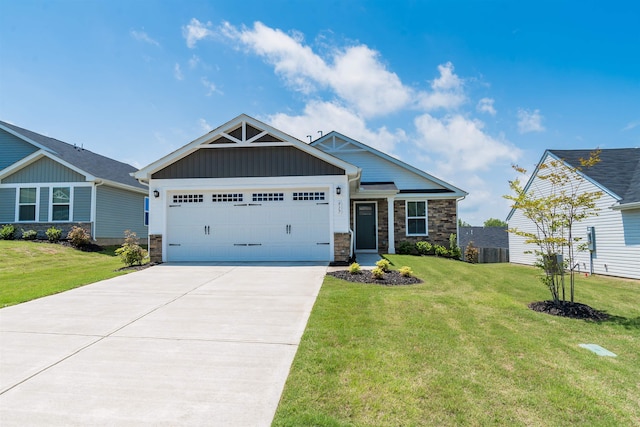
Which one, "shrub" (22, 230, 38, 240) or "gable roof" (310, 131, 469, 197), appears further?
"gable roof" (310, 131, 469, 197)

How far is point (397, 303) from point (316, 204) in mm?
5849

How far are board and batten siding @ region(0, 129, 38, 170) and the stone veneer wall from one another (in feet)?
64.6

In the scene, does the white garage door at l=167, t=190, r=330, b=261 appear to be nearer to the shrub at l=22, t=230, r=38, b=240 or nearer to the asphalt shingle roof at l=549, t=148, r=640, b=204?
the shrub at l=22, t=230, r=38, b=240

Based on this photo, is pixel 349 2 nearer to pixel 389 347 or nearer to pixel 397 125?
pixel 397 125

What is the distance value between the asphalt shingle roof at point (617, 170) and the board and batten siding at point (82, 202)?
21.7m

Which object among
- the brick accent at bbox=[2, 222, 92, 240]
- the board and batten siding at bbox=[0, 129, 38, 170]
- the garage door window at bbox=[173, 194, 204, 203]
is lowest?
→ the brick accent at bbox=[2, 222, 92, 240]

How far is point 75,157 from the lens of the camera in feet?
61.5

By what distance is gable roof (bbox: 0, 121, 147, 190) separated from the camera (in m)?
17.2

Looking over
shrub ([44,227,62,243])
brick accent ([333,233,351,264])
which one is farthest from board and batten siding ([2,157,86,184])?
brick accent ([333,233,351,264])

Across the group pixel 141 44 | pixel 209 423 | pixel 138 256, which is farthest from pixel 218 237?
pixel 209 423

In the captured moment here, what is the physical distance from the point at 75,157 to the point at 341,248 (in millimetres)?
16489

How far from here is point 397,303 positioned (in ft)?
20.2

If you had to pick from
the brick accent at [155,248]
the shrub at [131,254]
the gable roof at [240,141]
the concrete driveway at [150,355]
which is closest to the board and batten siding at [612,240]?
the gable roof at [240,141]

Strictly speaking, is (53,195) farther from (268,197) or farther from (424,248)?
(424,248)
